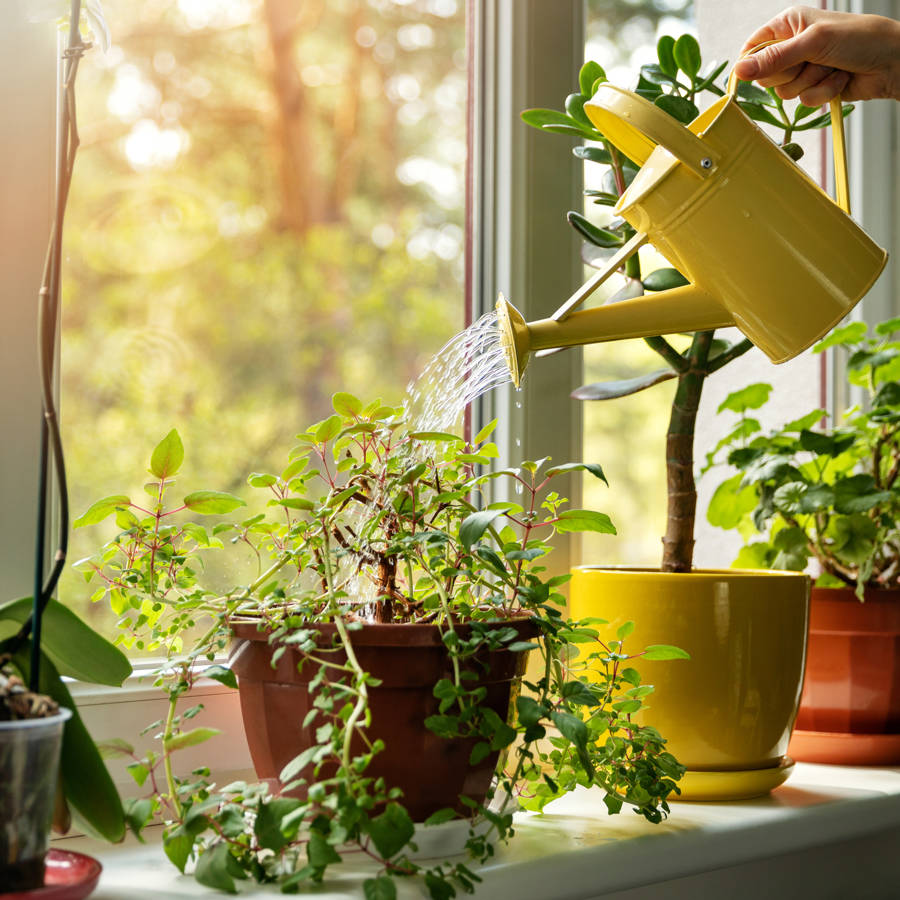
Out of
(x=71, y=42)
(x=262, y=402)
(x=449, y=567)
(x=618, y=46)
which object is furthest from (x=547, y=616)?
(x=618, y=46)

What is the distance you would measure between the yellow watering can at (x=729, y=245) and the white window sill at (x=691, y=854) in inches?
14.3

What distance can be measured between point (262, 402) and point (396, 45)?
421mm

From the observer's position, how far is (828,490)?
116 centimetres

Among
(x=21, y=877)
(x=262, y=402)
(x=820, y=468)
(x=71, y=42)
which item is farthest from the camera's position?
(x=820, y=468)

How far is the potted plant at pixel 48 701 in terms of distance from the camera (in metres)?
0.56

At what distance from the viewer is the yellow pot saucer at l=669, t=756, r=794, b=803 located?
939 millimetres

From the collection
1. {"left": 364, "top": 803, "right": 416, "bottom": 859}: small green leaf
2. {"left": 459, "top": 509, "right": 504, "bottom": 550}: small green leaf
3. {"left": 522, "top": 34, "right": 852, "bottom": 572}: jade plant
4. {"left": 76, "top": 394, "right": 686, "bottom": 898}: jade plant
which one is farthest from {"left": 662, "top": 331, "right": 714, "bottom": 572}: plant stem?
{"left": 364, "top": 803, "right": 416, "bottom": 859}: small green leaf

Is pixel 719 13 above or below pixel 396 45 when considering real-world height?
above

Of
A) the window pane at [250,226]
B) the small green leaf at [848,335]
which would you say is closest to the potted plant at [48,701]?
the window pane at [250,226]

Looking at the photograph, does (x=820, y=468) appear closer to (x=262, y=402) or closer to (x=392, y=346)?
(x=392, y=346)

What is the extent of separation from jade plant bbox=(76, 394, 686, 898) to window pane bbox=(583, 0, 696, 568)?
396 mm

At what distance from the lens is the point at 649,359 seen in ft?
4.39

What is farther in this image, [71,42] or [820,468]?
[820,468]

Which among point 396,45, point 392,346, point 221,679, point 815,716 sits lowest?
point 815,716
